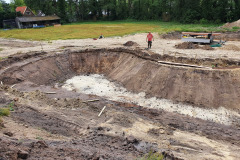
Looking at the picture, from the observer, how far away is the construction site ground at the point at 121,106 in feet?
25.4

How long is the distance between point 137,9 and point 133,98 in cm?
5707

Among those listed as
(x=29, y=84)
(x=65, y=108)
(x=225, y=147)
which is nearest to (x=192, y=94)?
(x=225, y=147)

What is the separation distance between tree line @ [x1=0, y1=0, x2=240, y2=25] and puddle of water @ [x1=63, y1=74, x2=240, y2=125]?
127ft

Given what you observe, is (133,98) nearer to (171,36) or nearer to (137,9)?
(171,36)

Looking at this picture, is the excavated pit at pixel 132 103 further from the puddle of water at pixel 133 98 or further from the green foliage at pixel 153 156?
the green foliage at pixel 153 156

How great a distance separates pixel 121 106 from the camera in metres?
12.6

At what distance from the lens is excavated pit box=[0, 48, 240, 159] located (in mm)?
8578

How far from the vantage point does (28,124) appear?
9094 mm

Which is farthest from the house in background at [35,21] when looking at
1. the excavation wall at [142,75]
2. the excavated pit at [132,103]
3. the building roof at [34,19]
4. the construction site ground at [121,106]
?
the excavation wall at [142,75]

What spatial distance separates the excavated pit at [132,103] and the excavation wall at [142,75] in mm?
62

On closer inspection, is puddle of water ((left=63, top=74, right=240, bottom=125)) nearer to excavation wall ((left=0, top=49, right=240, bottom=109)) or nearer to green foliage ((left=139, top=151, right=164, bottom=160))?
excavation wall ((left=0, top=49, right=240, bottom=109))

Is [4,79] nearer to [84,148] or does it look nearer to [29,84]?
[29,84]

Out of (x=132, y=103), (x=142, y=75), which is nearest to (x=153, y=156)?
(x=132, y=103)

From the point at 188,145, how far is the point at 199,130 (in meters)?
2.21
